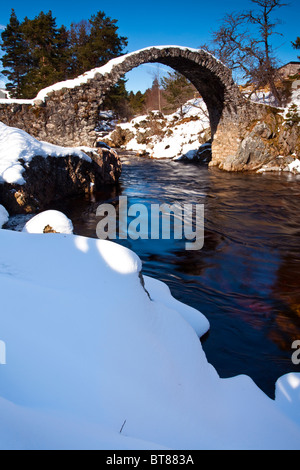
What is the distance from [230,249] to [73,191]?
191 inches

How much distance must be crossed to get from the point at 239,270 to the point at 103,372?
3208mm

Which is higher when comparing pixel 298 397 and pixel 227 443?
pixel 227 443

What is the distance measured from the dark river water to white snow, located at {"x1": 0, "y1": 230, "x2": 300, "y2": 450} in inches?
18.7

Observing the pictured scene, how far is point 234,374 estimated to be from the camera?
2.25 metres

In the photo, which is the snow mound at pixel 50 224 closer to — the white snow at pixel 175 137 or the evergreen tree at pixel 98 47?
the white snow at pixel 175 137

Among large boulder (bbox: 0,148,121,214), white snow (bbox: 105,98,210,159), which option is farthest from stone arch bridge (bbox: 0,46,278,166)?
white snow (bbox: 105,98,210,159)

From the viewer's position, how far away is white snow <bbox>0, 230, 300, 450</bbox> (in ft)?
3.58

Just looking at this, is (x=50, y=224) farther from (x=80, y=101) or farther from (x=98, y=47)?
(x=98, y=47)

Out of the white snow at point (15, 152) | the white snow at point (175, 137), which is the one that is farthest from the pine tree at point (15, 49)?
the white snow at point (15, 152)

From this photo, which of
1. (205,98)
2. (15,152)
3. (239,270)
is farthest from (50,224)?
(205,98)

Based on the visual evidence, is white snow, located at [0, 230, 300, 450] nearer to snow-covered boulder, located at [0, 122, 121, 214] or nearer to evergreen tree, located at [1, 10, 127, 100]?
snow-covered boulder, located at [0, 122, 121, 214]

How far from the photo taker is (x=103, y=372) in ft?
4.25

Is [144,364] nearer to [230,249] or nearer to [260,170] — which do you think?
[230,249]
